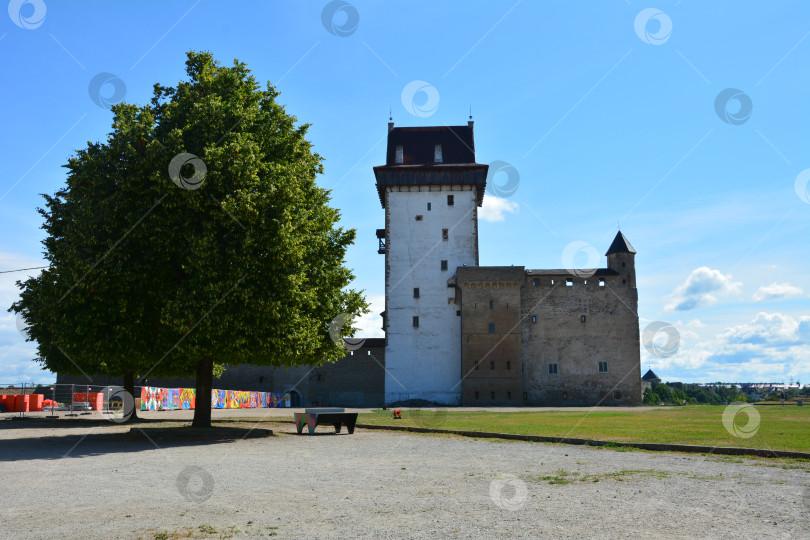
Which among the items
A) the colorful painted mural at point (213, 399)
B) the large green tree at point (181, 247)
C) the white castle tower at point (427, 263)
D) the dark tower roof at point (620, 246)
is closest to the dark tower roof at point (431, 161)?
the white castle tower at point (427, 263)

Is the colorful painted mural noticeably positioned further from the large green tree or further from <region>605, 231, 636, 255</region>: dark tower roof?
<region>605, 231, 636, 255</region>: dark tower roof

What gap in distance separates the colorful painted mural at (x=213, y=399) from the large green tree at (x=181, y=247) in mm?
17293

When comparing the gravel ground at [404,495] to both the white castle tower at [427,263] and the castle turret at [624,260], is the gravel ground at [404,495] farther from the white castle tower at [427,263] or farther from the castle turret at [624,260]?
the castle turret at [624,260]

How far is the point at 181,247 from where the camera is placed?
704 inches

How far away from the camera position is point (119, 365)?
2516 centimetres

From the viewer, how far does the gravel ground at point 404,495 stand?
6438 millimetres

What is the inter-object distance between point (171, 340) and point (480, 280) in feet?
146

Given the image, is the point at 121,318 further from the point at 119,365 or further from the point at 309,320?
the point at 119,365

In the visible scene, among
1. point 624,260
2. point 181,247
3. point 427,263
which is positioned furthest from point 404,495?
point 624,260

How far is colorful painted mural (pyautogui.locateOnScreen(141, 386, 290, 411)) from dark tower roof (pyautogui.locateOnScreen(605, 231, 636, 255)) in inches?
1449

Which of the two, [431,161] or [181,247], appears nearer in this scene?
[181,247]

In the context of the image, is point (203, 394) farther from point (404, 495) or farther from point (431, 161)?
point (431, 161)

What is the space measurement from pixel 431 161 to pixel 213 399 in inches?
1233

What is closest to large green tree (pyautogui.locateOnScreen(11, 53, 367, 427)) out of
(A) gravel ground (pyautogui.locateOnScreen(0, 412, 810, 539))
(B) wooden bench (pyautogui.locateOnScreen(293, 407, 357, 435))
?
(B) wooden bench (pyautogui.locateOnScreen(293, 407, 357, 435))
